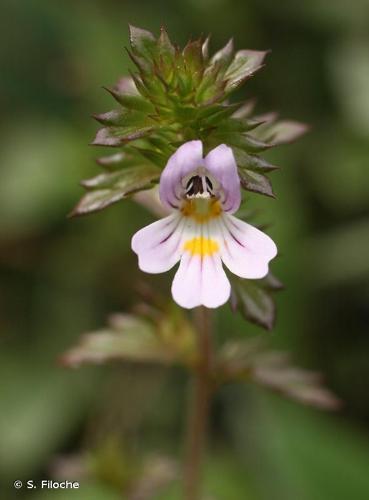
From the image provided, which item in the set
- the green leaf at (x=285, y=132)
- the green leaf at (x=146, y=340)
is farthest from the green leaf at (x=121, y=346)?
the green leaf at (x=285, y=132)

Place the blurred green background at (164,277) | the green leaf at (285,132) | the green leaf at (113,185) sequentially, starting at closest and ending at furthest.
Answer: the green leaf at (113,185)
the green leaf at (285,132)
the blurred green background at (164,277)

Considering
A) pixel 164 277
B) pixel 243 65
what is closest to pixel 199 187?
pixel 243 65

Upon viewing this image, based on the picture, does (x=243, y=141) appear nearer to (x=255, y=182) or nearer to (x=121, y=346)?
(x=255, y=182)

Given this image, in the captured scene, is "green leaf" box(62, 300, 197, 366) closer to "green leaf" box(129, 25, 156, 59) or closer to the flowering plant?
the flowering plant

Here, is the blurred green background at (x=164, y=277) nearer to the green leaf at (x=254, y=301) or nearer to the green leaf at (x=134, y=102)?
the green leaf at (x=254, y=301)

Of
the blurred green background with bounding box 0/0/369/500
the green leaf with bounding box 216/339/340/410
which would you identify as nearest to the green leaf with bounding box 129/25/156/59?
the green leaf with bounding box 216/339/340/410

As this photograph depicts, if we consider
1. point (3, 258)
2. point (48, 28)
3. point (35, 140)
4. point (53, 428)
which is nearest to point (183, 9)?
point (48, 28)
